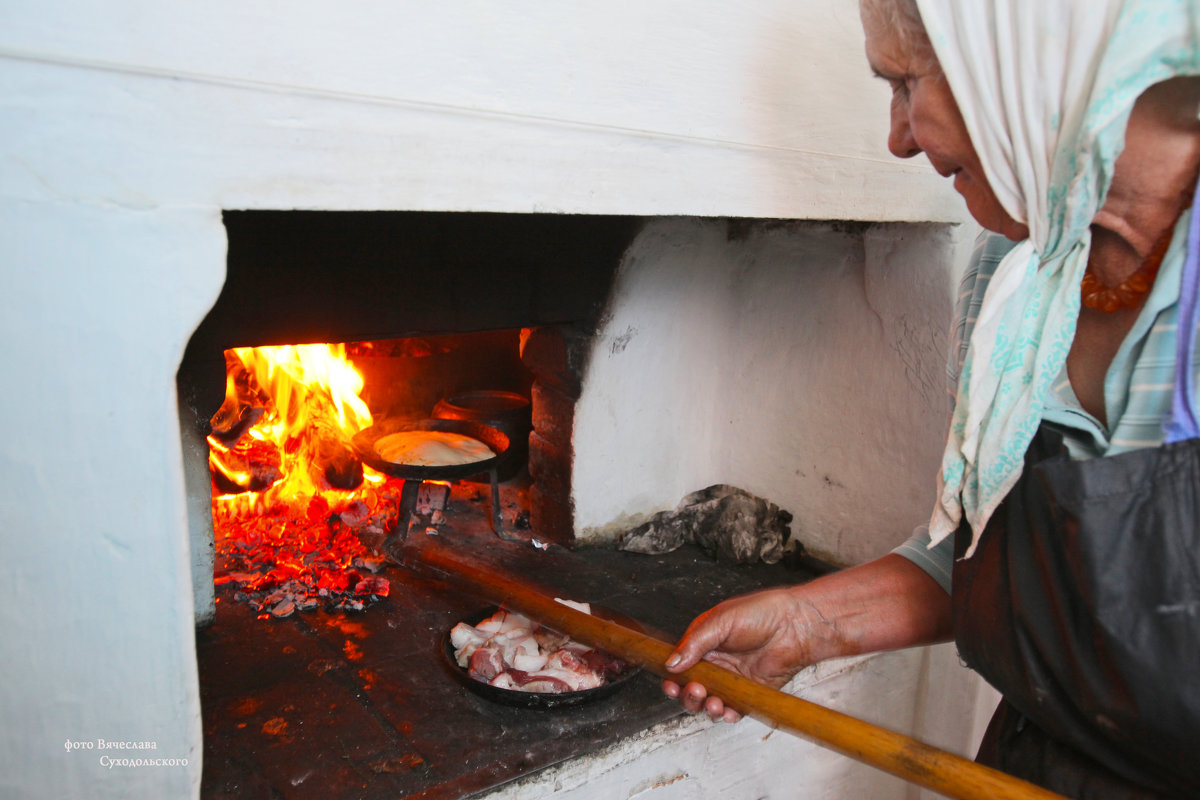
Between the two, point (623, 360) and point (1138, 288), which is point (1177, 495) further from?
point (623, 360)

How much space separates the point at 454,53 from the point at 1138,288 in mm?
902

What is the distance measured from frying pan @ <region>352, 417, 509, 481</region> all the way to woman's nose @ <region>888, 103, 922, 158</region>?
4.93ft

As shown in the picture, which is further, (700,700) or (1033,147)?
(700,700)

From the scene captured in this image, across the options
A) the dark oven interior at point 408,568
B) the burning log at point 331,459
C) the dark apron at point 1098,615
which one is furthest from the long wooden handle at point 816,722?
the burning log at point 331,459

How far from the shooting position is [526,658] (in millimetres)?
1759

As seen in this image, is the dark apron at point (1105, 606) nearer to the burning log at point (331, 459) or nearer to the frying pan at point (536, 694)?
the frying pan at point (536, 694)

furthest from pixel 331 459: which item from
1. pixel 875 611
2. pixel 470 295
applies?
pixel 875 611

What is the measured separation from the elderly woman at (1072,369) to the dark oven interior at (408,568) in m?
0.80

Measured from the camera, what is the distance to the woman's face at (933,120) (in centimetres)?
104

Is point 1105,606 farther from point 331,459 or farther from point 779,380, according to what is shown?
point 331,459

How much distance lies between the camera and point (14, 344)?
873 mm

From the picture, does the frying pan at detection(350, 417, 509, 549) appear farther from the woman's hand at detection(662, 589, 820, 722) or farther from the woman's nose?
the woman's nose

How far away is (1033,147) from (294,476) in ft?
7.38

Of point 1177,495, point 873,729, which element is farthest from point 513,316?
point 1177,495
